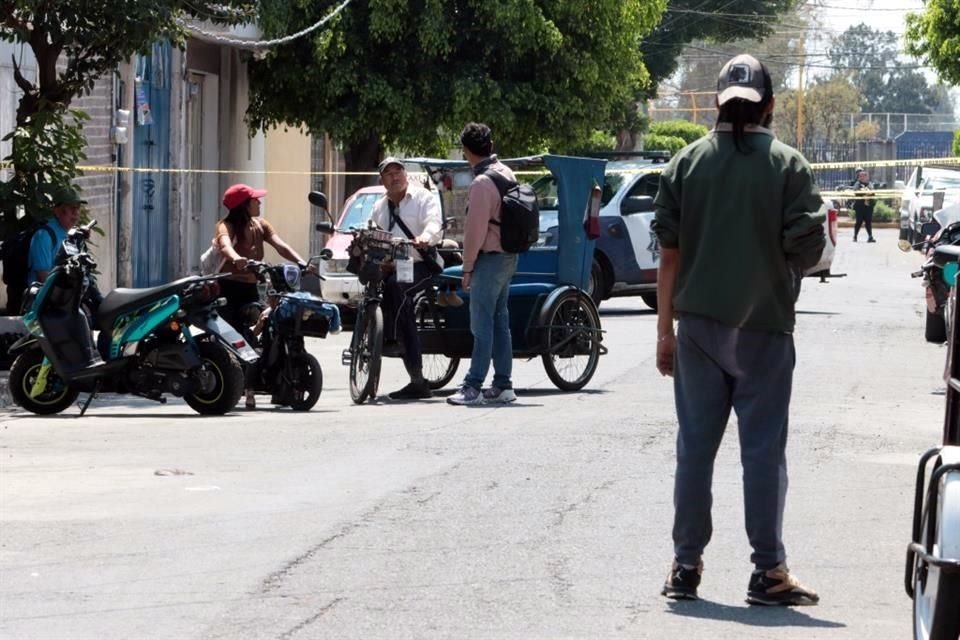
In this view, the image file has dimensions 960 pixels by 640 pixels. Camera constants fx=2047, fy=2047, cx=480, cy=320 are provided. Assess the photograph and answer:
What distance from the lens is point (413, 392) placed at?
1446cm

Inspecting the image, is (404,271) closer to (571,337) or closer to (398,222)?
(398,222)

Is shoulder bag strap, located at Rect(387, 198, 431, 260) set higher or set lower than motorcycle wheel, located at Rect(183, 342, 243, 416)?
higher

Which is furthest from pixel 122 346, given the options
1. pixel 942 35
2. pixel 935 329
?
pixel 942 35

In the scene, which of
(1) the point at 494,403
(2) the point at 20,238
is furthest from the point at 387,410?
(2) the point at 20,238

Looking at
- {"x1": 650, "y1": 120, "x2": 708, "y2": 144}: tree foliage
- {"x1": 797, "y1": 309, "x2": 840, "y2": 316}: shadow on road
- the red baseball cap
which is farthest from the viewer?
{"x1": 650, "y1": 120, "x2": 708, "y2": 144}: tree foliage

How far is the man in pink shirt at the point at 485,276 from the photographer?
44.9ft

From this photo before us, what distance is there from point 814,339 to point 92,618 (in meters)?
14.3

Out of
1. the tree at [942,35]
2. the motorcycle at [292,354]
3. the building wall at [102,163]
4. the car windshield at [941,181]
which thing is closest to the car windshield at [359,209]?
the building wall at [102,163]

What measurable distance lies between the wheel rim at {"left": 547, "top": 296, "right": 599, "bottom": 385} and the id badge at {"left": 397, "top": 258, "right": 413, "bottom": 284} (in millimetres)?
1259

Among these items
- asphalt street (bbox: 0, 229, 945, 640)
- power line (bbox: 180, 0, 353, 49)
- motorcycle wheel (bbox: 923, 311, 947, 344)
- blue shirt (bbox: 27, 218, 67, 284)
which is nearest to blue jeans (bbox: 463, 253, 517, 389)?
asphalt street (bbox: 0, 229, 945, 640)

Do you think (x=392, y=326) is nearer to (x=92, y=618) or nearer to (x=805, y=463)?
(x=805, y=463)

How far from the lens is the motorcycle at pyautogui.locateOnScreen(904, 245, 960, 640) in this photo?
5.27 metres

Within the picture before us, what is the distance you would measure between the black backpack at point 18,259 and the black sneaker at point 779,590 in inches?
320

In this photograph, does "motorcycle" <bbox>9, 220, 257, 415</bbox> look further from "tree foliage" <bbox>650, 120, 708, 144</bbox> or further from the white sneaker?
"tree foliage" <bbox>650, 120, 708, 144</bbox>
